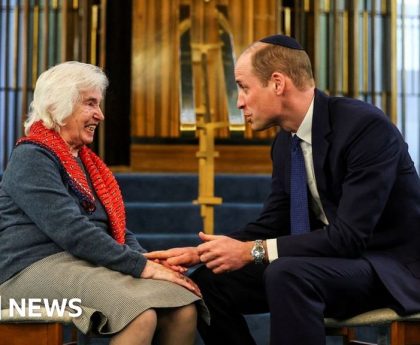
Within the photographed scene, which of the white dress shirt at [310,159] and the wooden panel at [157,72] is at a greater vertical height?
Answer: the wooden panel at [157,72]

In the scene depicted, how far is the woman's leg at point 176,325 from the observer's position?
2787 mm

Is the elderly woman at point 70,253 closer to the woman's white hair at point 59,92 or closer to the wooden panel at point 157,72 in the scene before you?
the woman's white hair at point 59,92

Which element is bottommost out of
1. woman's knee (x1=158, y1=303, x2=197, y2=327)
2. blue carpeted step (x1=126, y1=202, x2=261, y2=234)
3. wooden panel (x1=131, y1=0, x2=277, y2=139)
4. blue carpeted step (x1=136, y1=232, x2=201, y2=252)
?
blue carpeted step (x1=136, y1=232, x2=201, y2=252)

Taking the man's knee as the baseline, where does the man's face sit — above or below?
above

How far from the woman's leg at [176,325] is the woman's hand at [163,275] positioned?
0.08 metres

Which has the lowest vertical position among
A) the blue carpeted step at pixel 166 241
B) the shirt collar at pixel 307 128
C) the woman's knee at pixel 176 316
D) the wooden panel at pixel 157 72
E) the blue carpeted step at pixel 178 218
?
the blue carpeted step at pixel 166 241

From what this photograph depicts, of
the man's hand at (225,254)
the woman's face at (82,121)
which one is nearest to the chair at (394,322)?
the man's hand at (225,254)

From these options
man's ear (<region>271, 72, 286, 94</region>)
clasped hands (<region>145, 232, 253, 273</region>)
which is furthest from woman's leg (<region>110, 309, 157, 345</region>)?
man's ear (<region>271, 72, 286, 94</region>)

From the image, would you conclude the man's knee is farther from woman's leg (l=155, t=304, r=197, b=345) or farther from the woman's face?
the woman's face

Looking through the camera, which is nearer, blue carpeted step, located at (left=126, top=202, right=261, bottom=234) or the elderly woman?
the elderly woman

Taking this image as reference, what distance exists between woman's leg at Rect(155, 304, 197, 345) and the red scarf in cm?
36

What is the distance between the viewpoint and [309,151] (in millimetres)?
2984

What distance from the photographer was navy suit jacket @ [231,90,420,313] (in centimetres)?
270

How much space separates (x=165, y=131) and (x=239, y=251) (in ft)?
14.4
